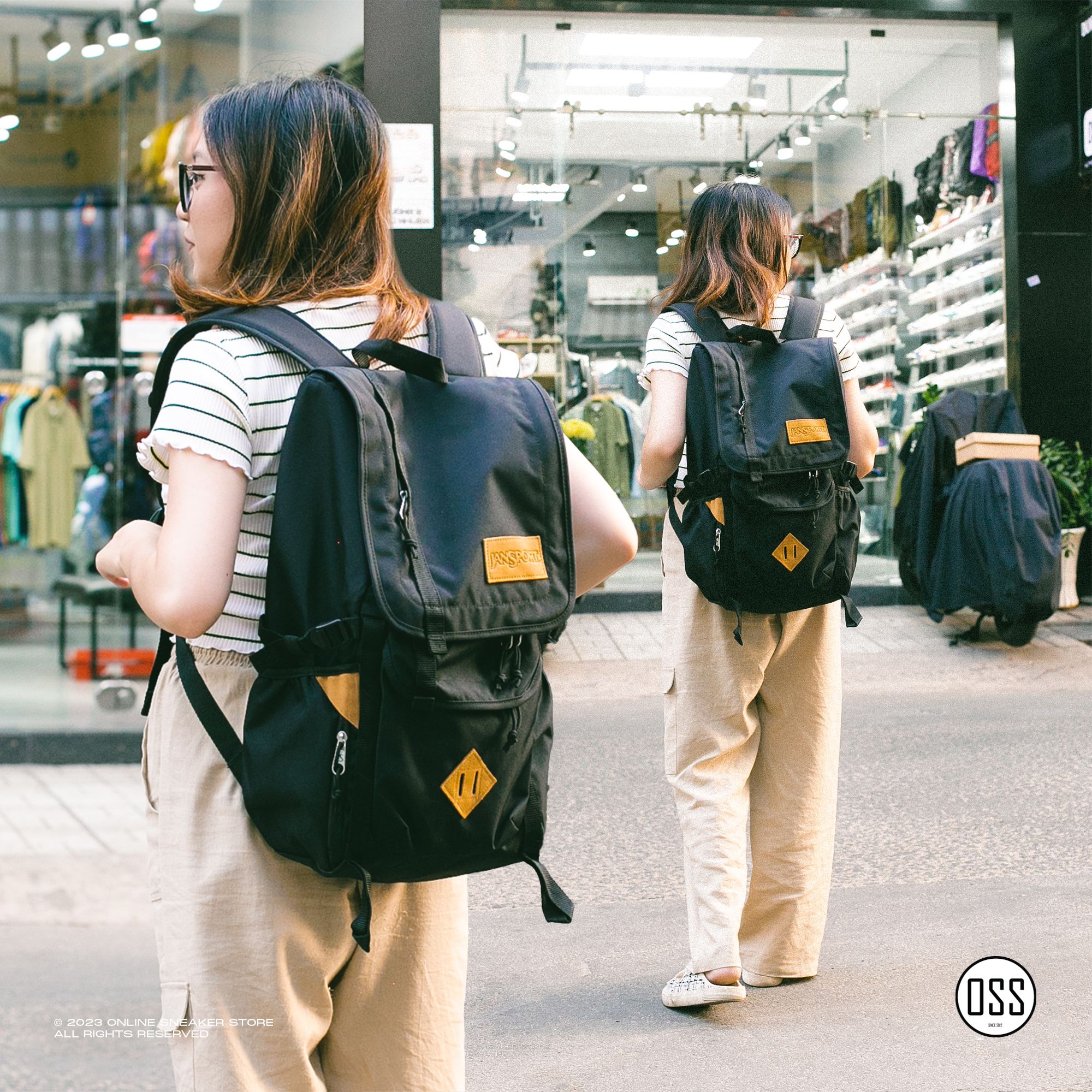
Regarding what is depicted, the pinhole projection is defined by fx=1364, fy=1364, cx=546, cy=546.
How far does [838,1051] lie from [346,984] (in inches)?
71.5

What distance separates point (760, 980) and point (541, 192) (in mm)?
8438

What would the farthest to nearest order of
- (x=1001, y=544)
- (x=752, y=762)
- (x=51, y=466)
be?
(x=1001, y=544) < (x=51, y=466) < (x=752, y=762)

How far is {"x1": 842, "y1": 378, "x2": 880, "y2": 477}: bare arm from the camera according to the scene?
3246 millimetres

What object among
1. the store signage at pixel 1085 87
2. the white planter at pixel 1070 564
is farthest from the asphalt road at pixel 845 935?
the store signage at pixel 1085 87

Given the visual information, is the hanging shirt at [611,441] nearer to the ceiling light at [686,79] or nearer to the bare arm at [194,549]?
the ceiling light at [686,79]

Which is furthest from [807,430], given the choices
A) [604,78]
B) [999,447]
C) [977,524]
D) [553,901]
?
[604,78]

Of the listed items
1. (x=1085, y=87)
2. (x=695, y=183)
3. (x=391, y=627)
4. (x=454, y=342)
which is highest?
(x=1085, y=87)

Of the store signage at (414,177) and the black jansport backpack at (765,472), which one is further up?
the store signage at (414,177)

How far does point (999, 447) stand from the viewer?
8656 millimetres

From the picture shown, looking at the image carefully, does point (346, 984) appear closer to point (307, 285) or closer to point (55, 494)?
point (307, 285)

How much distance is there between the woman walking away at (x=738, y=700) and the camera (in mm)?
3234

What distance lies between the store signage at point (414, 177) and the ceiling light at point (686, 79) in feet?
13.3

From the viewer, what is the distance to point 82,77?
8000 millimetres

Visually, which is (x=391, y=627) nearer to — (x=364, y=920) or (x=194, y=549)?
(x=194, y=549)
